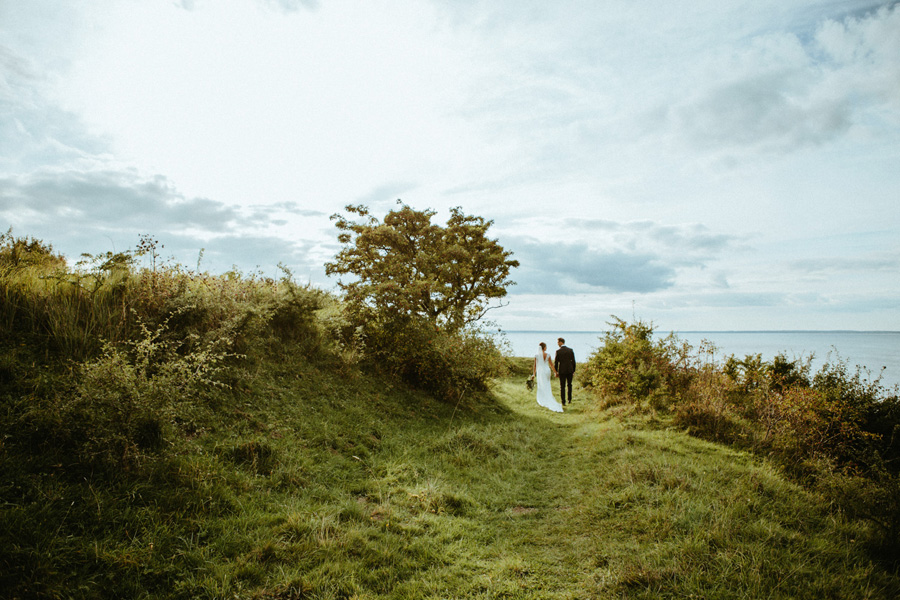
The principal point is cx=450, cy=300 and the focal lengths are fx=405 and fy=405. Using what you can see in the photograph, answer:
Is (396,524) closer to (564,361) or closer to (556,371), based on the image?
(564,361)

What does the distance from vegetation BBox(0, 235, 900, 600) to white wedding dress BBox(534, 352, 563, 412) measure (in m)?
5.89

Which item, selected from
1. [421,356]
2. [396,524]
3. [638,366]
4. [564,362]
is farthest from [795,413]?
[421,356]

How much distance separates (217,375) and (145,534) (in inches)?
160

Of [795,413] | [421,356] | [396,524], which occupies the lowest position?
[396,524]

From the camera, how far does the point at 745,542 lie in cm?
464

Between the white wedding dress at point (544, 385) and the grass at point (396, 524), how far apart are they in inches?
267

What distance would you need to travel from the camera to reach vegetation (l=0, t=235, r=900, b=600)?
3787 millimetres

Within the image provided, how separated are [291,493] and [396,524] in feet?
5.12

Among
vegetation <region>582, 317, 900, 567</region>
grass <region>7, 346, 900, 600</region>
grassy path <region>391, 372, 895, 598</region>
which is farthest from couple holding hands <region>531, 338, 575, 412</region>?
grass <region>7, 346, 900, 600</region>

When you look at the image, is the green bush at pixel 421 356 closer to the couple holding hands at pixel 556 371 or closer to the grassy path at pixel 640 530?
the couple holding hands at pixel 556 371

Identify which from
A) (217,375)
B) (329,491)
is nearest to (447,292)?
(217,375)

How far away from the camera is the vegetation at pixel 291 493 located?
12.4 ft

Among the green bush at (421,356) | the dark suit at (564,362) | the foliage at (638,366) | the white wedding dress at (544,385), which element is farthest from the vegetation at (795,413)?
the green bush at (421,356)

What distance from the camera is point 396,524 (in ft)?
16.8
